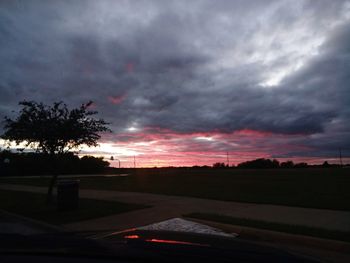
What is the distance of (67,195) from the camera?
40.1 feet

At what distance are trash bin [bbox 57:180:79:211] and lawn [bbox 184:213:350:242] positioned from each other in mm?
4811

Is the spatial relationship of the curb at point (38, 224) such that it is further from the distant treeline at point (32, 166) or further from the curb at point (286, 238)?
the distant treeline at point (32, 166)

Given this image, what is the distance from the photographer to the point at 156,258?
7.41 feet

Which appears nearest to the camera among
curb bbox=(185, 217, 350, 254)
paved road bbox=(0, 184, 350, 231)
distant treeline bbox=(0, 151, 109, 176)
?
curb bbox=(185, 217, 350, 254)

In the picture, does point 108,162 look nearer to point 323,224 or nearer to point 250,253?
point 323,224

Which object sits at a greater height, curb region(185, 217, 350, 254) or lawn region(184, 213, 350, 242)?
lawn region(184, 213, 350, 242)

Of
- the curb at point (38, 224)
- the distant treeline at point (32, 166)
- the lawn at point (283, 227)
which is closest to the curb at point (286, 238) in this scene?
the lawn at point (283, 227)

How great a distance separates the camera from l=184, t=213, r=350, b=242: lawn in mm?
7059

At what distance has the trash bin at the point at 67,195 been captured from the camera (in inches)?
477

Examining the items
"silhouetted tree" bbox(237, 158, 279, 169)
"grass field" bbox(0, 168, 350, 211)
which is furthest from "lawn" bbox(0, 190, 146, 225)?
"silhouetted tree" bbox(237, 158, 279, 169)

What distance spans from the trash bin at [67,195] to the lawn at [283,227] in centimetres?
481

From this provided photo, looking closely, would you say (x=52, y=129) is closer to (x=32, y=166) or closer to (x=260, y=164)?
(x=32, y=166)

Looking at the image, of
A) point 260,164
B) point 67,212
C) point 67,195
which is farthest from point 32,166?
point 67,212

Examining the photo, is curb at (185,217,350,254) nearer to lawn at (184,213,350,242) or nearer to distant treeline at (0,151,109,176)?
lawn at (184,213,350,242)
